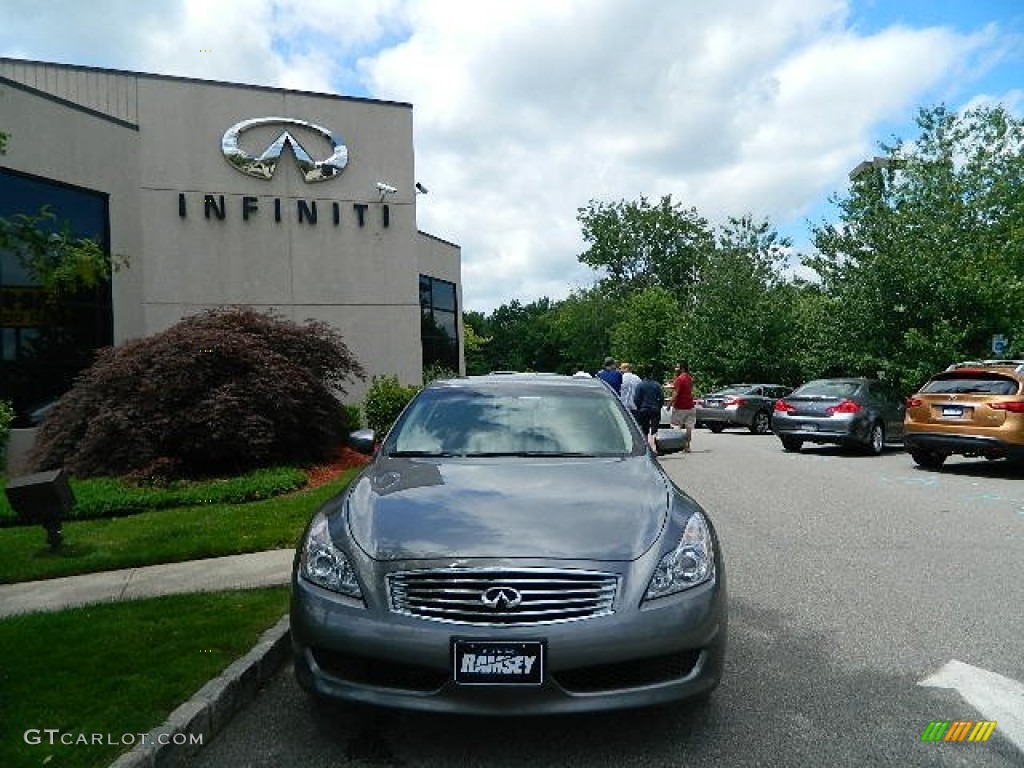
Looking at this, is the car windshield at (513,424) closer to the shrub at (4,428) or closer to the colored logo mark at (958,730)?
the colored logo mark at (958,730)

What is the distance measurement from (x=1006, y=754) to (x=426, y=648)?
7.64 feet

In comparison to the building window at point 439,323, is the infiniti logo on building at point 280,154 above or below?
above

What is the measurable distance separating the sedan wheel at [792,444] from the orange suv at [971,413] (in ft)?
11.5

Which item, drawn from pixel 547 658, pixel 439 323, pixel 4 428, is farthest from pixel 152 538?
pixel 439 323

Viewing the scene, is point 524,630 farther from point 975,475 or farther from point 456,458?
point 975,475

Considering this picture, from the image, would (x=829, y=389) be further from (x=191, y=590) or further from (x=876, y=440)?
(x=191, y=590)

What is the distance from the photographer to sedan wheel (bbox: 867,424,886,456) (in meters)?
16.1

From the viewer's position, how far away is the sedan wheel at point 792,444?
1673 centimetres

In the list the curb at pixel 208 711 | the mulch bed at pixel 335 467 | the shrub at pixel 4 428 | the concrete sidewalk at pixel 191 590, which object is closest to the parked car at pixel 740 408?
the mulch bed at pixel 335 467

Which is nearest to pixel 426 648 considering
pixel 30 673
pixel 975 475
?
pixel 30 673

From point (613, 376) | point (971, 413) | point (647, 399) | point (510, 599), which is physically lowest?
point (510, 599)

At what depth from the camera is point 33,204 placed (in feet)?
49.4

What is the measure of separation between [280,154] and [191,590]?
625 inches

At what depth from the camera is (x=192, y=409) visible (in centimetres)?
1125
